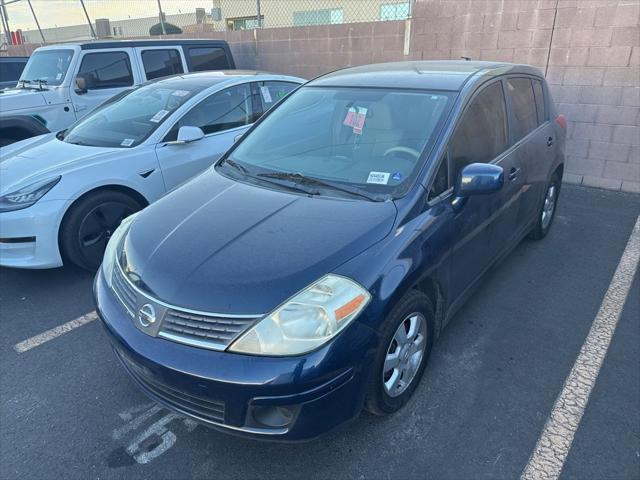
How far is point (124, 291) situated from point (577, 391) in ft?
8.23

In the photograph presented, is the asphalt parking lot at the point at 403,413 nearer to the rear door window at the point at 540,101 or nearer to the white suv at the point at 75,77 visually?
the rear door window at the point at 540,101

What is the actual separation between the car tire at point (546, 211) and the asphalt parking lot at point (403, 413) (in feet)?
2.88

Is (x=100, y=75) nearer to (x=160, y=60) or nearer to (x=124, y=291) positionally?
(x=160, y=60)

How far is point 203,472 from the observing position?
2150mm

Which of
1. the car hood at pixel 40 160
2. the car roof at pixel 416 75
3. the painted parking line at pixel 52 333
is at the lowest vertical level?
the painted parking line at pixel 52 333

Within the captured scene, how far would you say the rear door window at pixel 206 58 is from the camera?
7262mm

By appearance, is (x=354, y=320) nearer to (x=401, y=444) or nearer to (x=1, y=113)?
(x=401, y=444)

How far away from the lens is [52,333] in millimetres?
3236

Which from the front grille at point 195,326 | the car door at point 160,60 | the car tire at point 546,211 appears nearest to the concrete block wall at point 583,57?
the car tire at point 546,211

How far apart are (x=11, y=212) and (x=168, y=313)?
240 cm

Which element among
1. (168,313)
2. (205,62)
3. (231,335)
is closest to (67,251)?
(168,313)

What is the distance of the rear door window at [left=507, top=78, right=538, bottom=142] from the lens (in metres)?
3.44

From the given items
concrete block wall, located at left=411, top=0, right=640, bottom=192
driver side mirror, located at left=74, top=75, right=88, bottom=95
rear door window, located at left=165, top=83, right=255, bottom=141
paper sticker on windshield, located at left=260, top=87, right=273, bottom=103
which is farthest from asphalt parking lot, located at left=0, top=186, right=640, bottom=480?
driver side mirror, located at left=74, top=75, right=88, bottom=95

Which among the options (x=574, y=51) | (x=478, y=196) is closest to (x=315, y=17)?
(x=574, y=51)
